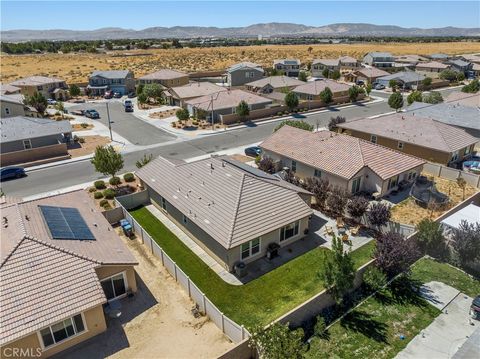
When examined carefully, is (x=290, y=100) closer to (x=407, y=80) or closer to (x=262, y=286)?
(x=407, y=80)

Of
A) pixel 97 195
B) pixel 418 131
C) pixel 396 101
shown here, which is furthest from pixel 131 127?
pixel 396 101

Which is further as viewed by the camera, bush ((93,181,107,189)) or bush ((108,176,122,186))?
bush ((108,176,122,186))

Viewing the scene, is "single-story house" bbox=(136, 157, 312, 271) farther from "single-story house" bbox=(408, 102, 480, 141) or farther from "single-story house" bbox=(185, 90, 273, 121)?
"single-story house" bbox=(185, 90, 273, 121)

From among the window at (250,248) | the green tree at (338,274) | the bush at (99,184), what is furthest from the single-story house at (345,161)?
the bush at (99,184)

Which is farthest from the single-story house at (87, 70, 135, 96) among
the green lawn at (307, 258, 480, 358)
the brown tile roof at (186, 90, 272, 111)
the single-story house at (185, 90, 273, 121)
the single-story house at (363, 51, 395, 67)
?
the single-story house at (363, 51, 395, 67)

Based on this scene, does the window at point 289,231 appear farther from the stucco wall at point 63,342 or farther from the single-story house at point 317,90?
the single-story house at point 317,90

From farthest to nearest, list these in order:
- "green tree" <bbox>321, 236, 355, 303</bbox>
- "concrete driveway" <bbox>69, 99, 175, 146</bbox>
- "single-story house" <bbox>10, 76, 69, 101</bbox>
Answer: "single-story house" <bbox>10, 76, 69, 101</bbox>, "concrete driveway" <bbox>69, 99, 175, 146</bbox>, "green tree" <bbox>321, 236, 355, 303</bbox>
